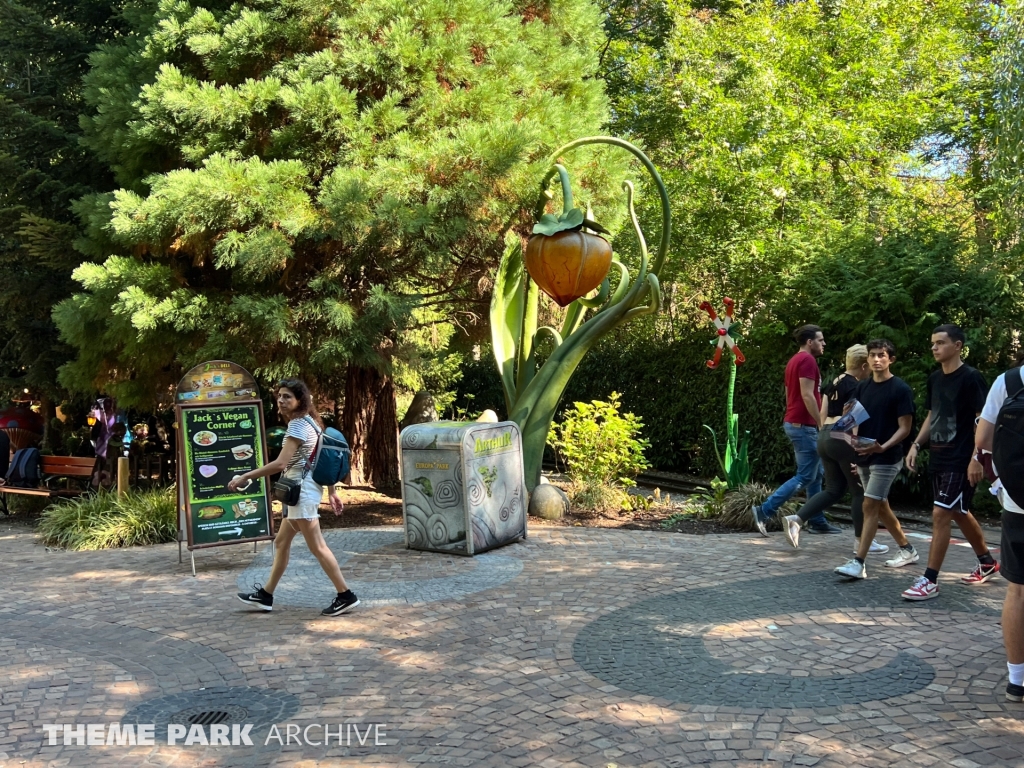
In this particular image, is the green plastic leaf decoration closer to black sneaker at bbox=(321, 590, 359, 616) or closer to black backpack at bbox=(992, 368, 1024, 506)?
black sneaker at bbox=(321, 590, 359, 616)

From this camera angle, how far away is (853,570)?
20.4ft

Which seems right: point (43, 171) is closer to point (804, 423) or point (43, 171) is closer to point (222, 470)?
point (222, 470)

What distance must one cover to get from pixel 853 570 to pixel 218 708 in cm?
445

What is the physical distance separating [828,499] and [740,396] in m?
5.26

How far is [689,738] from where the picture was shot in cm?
378

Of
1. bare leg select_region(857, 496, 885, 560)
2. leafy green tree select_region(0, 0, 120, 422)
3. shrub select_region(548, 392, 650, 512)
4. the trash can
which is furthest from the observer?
leafy green tree select_region(0, 0, 120, 422)

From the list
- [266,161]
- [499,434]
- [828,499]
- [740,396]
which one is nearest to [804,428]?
[828,499]

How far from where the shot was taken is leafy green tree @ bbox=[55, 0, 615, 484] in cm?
855

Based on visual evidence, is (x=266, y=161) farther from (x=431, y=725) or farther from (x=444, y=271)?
(x=431, y=725)

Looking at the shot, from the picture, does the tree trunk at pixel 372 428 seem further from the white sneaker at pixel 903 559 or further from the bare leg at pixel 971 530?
the bare leg at pixel 971 530

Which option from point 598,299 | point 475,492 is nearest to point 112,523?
point 475,492

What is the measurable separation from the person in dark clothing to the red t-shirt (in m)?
0.64

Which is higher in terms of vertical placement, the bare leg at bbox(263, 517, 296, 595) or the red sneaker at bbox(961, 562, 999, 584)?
the bare leg at bbox(263, 517, 296, 595)

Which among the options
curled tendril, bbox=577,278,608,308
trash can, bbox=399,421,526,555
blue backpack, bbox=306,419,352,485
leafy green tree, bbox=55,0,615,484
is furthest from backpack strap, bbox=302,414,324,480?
curled tendril, bbox=577,278,608,308
